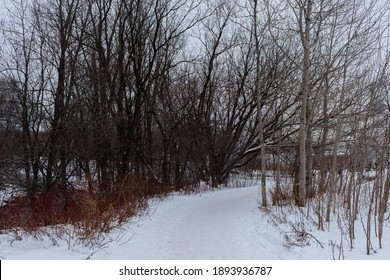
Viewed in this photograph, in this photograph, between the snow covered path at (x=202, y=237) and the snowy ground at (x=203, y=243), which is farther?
the snow covered path at (x=202, y=237)

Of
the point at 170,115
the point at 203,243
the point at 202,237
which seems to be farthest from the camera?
the point at 170,115

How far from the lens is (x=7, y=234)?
24.8ft

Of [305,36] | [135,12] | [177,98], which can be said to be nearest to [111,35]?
[135,12]

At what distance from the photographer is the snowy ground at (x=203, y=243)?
18.5 feet

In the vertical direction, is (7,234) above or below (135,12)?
below

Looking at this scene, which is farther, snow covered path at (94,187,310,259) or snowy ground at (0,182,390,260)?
snow covered path at (94,187,310,259)

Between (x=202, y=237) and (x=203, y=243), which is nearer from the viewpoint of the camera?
(x=203, y=243)

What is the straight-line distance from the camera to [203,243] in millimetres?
6676

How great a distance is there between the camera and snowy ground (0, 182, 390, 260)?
18.5 feet

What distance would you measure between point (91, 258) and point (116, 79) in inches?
493

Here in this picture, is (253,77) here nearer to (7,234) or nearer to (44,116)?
(44,116)

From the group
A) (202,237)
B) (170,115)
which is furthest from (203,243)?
(170,115)

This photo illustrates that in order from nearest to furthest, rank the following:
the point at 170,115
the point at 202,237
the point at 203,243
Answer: the point at 203,243 < the point at 202,237 < the point at 170,115

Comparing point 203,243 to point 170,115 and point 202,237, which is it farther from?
point 170,115
